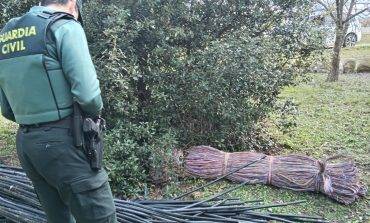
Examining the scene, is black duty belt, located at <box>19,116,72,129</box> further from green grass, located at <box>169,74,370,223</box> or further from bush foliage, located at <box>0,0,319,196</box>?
green grass, located at <box>169,74,370,223</box>

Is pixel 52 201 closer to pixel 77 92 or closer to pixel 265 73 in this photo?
pixel 77 92

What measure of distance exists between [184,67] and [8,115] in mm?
2777

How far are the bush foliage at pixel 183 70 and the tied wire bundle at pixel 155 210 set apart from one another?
85 cm

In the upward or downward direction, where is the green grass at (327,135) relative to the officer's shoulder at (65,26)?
downward

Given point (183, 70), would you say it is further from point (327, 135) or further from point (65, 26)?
point (65, 26)

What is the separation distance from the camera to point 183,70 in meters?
5.52

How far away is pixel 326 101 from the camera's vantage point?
906 cm

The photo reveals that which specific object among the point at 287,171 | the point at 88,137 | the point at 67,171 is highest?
the point at 88,137

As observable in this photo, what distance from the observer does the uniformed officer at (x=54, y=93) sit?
2537mm

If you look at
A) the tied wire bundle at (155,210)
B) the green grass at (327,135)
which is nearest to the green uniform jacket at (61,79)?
the tied wire bundle at (155,210)

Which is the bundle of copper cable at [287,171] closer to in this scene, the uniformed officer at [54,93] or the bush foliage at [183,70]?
the bush foliage at [183,70]

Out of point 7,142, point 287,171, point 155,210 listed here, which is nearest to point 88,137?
point 155,210

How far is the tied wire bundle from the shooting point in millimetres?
3809

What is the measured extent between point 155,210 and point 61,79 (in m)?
1.71
